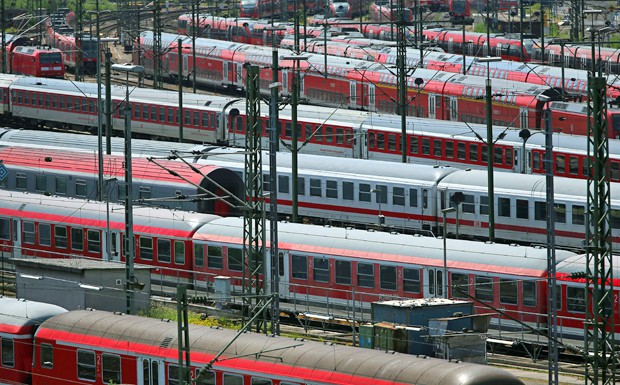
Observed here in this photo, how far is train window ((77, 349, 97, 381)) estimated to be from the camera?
1362 inches

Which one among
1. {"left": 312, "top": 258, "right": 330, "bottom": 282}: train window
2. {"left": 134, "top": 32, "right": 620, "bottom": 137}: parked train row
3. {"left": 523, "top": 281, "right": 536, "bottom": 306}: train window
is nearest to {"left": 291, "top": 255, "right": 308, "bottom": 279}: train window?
{"left": 312, "top": 258, "right": 330, "bottom": 282}: train window

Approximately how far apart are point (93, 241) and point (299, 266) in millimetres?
8665

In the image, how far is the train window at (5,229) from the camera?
52.2 metres

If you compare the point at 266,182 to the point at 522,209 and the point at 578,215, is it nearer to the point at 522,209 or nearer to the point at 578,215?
the point at 522,209

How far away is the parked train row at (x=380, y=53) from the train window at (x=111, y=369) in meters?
30.4

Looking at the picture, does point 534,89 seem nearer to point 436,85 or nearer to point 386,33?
point 436,85

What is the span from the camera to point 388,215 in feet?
183

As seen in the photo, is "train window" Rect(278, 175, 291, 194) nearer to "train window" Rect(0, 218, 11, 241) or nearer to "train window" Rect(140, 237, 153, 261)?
"train window" Rect(140, 237, 153, 261)

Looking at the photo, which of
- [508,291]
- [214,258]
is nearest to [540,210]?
[508,291]

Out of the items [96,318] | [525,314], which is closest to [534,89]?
[525,314]

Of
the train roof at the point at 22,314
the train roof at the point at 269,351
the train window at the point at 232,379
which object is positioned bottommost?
the train window at the point at 232,379

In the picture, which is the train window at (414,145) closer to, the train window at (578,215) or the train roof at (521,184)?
the train roof at (521,184)

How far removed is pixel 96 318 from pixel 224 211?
1896 centimetres

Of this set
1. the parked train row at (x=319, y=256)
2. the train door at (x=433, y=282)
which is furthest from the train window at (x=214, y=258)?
the train door at (x=433, y=282)
